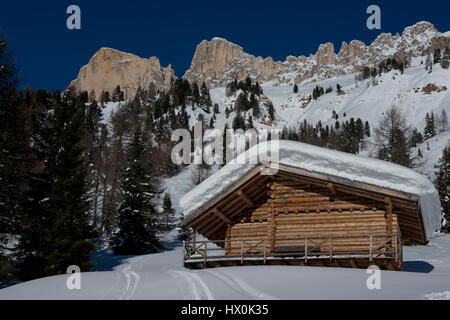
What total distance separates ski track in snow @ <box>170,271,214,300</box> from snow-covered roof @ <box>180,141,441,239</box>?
480cm

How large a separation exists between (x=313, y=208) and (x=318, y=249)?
1573 mm

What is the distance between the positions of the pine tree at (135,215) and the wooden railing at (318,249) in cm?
1720

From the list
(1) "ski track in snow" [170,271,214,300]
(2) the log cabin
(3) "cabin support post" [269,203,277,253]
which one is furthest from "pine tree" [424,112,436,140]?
(1) "ski track in snow" [170,271,214,300]

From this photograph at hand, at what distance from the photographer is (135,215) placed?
3503 cm

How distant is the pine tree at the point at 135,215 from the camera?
115 feet

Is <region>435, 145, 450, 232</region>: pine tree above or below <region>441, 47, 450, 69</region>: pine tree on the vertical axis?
below

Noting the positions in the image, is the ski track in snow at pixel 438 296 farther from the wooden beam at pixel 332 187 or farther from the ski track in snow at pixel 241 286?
the wooden beam at pixel 332 187

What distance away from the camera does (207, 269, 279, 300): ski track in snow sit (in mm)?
9795

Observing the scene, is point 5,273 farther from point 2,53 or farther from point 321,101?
point 321,101

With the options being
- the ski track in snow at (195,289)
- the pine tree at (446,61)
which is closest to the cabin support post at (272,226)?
the ski track in snow at (195,289)

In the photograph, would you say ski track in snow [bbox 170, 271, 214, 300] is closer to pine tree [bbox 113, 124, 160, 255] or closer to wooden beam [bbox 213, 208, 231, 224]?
wooden beam [bbox 213, 208, 231, 224]

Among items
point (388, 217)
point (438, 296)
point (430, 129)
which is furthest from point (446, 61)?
point (438, 296)

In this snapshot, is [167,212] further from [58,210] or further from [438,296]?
[438,296]

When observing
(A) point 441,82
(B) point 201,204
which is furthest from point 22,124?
(A) point 441,82
